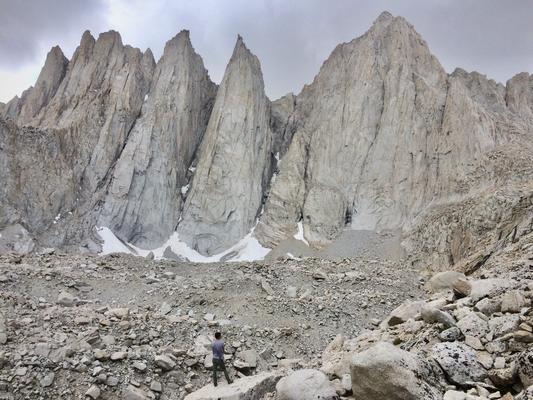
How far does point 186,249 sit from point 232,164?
52.8 feet

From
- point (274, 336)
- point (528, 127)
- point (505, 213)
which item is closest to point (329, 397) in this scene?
point (274, 336)

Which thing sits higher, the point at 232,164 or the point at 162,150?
the point at 162,150

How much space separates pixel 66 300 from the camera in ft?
58.4

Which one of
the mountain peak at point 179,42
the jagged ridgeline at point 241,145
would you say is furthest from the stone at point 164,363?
the mountain peak at point 179,42

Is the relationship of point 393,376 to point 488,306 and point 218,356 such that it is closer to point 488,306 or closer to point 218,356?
point 488,306

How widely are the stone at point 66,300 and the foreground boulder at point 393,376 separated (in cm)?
1434

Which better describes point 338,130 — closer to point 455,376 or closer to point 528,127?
point 528,127

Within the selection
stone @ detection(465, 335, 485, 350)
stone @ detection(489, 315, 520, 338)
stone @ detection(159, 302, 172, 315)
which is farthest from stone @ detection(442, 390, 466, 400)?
stone @ detection(159, 302, 172, 315)

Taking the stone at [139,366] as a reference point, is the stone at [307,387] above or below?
above

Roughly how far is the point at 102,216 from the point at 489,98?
7029 cm

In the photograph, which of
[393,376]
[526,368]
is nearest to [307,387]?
[393,376]

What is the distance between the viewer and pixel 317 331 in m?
17.2

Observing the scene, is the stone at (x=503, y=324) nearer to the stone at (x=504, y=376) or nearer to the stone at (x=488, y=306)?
the stone at (x=488, y=306)

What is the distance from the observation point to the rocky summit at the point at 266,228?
9.12m
